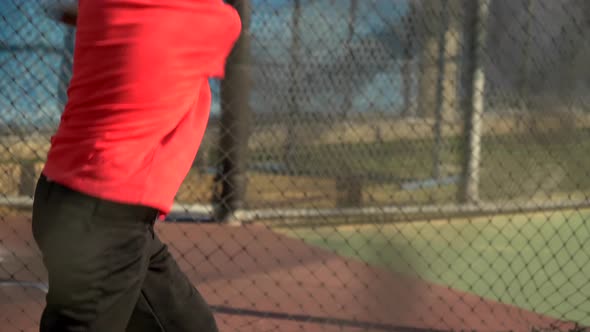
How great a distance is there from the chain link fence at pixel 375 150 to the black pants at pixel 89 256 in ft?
9.04

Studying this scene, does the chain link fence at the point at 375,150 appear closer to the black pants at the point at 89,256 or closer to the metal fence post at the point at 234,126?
the metal fence post at the point at 234,126

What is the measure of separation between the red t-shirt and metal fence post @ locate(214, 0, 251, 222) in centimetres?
405

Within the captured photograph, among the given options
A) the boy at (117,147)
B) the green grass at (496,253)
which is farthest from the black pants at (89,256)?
the green grass at (496,253)

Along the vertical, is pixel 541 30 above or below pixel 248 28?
above

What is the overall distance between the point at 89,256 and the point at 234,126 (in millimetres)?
4365

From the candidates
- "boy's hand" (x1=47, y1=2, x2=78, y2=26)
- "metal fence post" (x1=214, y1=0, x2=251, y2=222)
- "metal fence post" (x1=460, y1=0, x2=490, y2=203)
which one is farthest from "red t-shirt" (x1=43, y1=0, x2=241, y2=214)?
"metal fence post" (x1=460, y1=0, x2=490, y2=203)

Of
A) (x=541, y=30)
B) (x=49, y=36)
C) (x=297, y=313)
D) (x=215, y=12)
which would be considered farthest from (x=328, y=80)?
(x=215, y=12)

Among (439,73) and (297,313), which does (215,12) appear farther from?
(439,73)

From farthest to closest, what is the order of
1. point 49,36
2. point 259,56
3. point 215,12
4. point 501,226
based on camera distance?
point 501,226 < point 259,56 < point 49,36 < point 215,12

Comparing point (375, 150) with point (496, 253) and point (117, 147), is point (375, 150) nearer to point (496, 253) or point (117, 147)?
point (496, 253)

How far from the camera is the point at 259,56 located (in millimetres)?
5988

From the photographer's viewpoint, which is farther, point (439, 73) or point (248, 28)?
point (439, 73)

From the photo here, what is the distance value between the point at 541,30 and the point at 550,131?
0.77m

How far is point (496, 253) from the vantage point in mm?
5613
